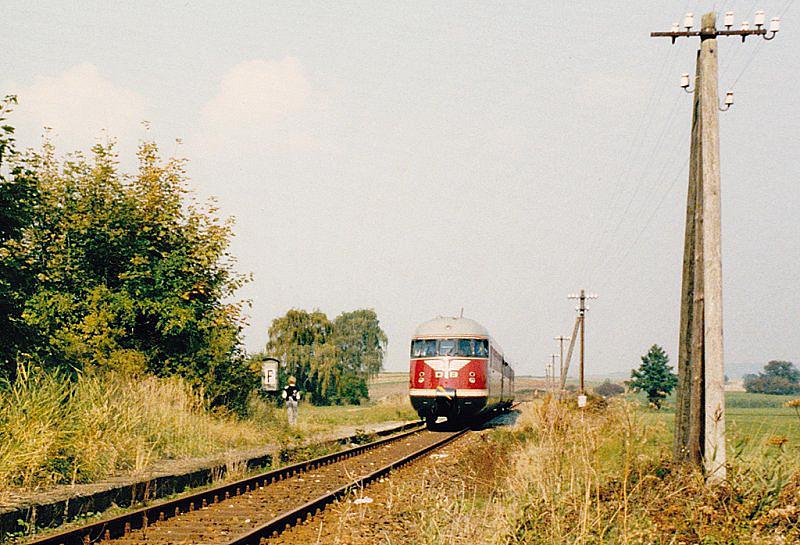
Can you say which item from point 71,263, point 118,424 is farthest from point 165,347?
point 118,424

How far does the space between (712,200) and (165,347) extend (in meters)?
14.0

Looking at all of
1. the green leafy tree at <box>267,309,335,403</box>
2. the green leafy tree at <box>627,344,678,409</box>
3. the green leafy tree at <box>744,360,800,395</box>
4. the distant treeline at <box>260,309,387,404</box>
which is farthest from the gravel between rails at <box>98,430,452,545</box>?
the green leafy tree at <box>744,360,800,395</box>

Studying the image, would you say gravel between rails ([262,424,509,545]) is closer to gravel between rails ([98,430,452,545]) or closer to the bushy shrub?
gravel between rails ([98,430,452,545])

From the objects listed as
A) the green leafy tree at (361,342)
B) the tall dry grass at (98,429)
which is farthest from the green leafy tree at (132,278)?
the green leafy tree at (361,342)

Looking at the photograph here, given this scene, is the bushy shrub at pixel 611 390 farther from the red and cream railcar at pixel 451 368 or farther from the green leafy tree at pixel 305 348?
the green leafy tree at pixel 305 348

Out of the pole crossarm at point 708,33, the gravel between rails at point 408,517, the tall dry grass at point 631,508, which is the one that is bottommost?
the gravel between rails at point 408,517

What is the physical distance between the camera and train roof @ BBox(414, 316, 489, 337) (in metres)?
26.2

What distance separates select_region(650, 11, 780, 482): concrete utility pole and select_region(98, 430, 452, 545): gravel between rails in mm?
5198

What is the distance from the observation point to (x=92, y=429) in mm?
12094

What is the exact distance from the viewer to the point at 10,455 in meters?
9.80

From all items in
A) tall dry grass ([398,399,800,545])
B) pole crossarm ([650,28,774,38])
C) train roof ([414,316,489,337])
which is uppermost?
pole crossarm ([650,28,774,38])

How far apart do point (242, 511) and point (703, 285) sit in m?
7.45

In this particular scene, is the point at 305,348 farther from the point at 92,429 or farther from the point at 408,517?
the point at 408,517

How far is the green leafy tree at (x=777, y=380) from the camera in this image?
145m
